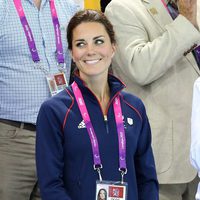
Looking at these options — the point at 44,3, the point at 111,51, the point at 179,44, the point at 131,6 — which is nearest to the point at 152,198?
the point at 111,51

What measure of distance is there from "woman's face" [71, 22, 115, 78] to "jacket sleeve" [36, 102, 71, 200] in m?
0.24

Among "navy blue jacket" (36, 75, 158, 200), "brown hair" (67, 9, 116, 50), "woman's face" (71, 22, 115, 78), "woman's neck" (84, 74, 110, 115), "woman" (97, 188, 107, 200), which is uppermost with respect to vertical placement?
"brown hair" (67, 9, 116, 50)

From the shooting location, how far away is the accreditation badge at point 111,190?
80.2 inches

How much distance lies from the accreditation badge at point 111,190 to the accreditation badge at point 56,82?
730 mm

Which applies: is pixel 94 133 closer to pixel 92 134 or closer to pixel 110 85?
pixel 92 134

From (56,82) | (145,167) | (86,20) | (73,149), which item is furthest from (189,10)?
(73,149)

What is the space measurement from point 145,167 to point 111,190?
0.71 feet

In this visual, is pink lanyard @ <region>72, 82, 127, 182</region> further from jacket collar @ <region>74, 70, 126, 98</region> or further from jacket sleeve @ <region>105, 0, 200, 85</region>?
jacket sleeve @ <region>105, 0, 200, 85</region>

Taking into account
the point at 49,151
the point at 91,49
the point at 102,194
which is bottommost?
the point at 102,194

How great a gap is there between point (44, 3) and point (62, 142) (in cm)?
97

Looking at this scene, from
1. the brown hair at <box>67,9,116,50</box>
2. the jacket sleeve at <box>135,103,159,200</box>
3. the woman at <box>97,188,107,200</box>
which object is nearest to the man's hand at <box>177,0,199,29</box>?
the brown hair at <box>67,9,116,50</box>

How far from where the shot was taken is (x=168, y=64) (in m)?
2.58

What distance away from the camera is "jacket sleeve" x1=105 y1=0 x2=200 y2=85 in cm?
256

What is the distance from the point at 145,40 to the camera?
2.67 m
